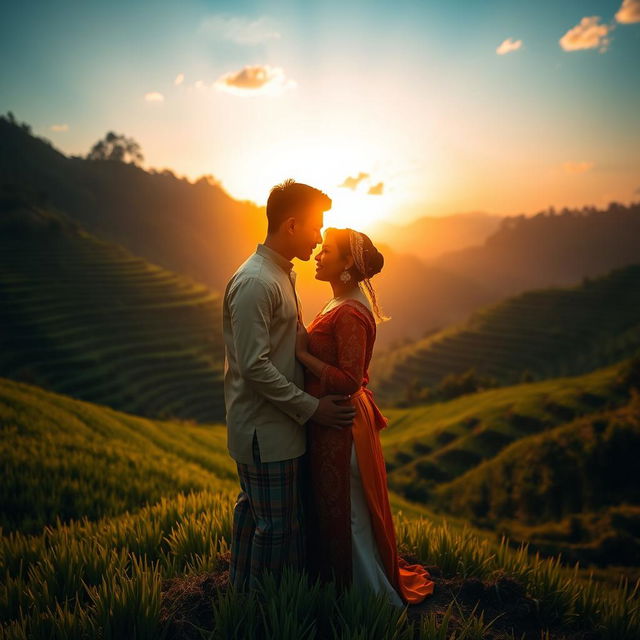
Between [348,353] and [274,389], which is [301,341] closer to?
[348,353]

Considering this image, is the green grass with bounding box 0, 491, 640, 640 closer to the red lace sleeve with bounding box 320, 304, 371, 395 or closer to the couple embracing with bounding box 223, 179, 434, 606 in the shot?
the couple embracing with bounding box 223, 179, 434, 606

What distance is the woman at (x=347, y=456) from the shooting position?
2.53m

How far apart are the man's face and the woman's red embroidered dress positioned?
38 cm

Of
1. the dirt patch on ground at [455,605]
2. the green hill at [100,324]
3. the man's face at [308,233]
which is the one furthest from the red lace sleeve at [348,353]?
the green hill at [100,324]

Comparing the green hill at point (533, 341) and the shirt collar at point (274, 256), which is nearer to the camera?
the shirt collar at point (274, 256)

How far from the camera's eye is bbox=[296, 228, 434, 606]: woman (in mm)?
2529

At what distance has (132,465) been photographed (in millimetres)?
7203

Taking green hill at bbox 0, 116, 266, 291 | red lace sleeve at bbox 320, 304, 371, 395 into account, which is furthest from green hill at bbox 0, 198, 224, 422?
red lace sleeve at bbox 320, 304, 371, 395

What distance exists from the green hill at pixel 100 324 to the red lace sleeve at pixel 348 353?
37288 mm

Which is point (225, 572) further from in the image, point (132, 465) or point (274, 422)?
point (132, 465)

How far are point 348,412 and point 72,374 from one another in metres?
41.9

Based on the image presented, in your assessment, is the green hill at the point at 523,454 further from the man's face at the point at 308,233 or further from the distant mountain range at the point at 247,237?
the distant mountain range at the point at 247,237

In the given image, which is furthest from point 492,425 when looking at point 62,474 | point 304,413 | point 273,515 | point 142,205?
point 142,205

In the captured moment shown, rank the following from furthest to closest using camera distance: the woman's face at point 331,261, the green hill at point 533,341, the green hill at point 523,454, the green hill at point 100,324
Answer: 1. the green hill at point 533,341
2. the green hill at point 100,324
3. the green hill at point 523,454
4. the woman's face at point 331,261
